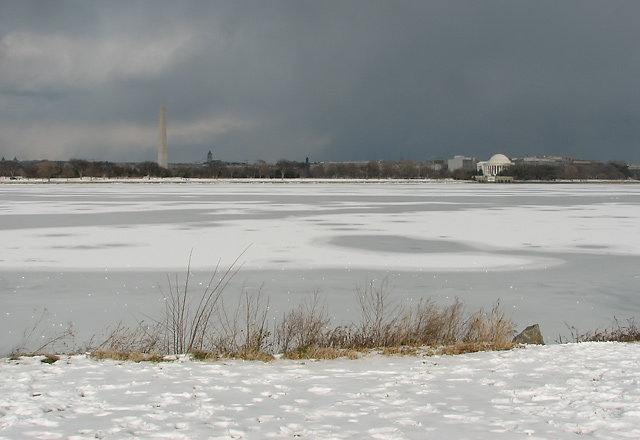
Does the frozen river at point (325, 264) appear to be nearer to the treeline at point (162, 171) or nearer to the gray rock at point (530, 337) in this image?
the gray rock at point (530, 337)

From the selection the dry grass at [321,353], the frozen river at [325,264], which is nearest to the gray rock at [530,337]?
the frozen river at [325,264]

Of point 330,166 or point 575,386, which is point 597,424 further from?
point 330,166

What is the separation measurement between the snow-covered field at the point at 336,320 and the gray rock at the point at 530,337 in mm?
450

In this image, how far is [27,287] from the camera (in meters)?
12.2

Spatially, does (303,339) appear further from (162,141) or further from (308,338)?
(162,141)

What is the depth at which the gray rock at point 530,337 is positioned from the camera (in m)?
8.51

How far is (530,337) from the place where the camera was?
28.0 feet

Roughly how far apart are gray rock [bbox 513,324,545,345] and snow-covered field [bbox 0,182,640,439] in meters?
0.45

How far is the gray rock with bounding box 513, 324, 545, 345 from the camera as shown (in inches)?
335

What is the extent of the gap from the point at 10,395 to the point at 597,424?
5.06m

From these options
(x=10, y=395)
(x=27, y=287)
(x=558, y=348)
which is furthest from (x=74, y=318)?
(x=558, y=348)

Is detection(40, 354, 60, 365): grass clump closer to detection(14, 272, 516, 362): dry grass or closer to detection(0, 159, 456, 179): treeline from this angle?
detection(14, 272, 516, 362): dry grass

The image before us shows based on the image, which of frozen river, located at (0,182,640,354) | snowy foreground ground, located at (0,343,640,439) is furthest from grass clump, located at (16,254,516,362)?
frozen river, located at (0,182,640,354)

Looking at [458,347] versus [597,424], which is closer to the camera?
[597,424]
